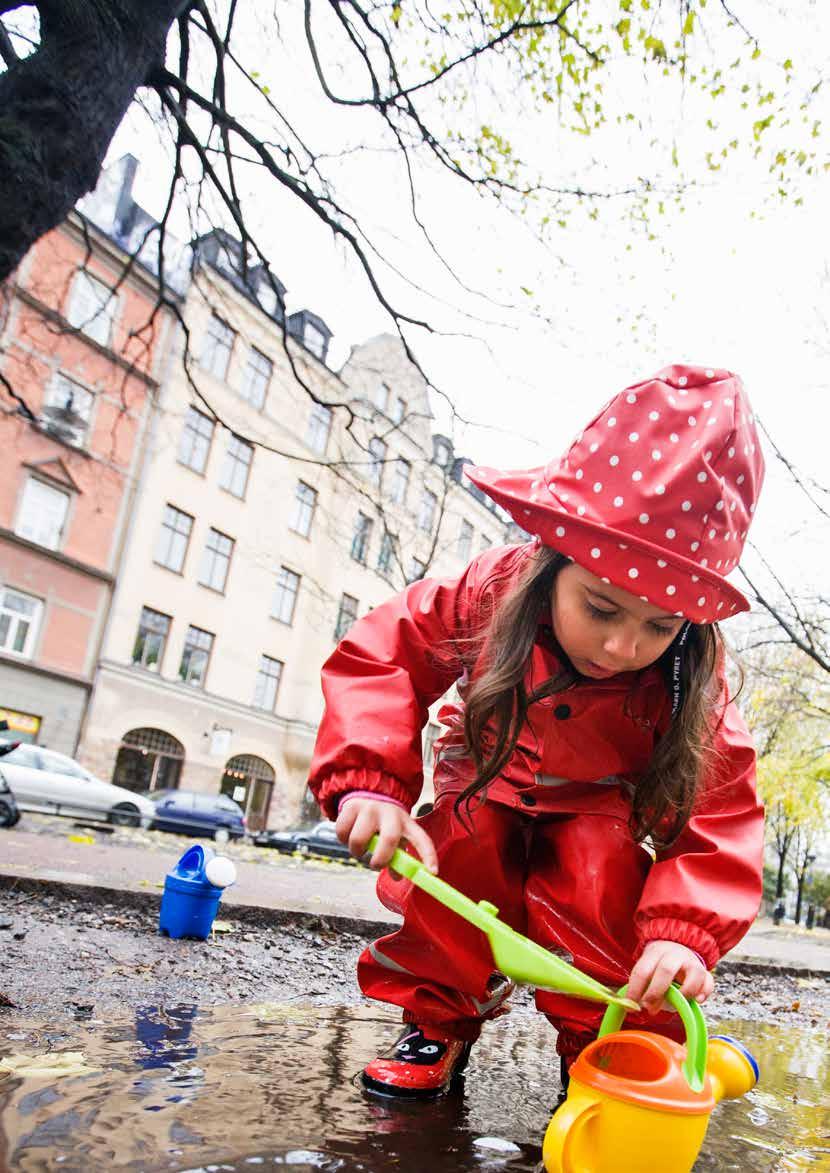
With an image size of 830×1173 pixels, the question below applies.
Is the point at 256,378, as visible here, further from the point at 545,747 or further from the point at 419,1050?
the point at 419,1050

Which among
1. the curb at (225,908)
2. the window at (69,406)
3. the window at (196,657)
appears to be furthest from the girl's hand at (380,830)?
the window at (196,657)

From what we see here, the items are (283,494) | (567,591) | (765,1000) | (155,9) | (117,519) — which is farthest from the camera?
(283,494)

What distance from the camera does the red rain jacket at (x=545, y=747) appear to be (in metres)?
A: 1.58

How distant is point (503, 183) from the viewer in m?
5.07

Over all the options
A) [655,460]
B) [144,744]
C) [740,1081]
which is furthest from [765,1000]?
[144,744]

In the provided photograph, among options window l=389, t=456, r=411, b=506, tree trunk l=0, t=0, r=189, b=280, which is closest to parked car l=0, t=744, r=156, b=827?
tree trunk l=0, t=0, r=189, b=280

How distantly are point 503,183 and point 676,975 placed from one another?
4626 millimetres

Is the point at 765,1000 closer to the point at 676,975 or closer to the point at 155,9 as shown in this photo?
the point at 676,975

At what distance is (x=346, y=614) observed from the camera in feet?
74.8

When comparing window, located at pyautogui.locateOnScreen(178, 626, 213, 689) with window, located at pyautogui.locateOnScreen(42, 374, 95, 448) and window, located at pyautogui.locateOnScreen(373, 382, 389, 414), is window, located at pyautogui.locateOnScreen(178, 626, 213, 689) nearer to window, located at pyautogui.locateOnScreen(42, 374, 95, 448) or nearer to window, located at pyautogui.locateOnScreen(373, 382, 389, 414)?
window, located at pyautogui.locateOnScreen(42, 374, 95, 448)

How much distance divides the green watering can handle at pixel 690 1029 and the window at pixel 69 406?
16.6 meters

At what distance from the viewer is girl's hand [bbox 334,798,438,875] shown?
1496 mm

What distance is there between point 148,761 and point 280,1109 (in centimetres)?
1752

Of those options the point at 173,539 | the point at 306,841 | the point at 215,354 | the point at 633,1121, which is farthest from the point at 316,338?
the point at 633,1121
